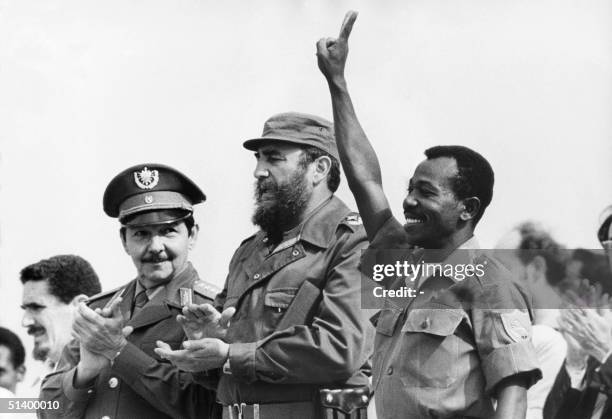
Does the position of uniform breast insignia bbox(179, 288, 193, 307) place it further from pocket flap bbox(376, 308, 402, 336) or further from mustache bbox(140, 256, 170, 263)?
pocket flap bbox(376, 308, 402, 336)

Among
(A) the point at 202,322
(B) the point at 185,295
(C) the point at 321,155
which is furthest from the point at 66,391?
(C) the point at 321,155

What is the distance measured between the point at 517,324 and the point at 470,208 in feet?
1.65

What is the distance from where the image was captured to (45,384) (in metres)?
4.86

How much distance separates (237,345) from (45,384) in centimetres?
108

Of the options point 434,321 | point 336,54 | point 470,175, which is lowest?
point 434,321

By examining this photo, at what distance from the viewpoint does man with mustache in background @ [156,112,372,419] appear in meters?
4.15

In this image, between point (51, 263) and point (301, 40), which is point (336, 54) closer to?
point (301, 40)

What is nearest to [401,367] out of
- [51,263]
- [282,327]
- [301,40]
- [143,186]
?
[282,327]

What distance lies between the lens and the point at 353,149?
168 inches

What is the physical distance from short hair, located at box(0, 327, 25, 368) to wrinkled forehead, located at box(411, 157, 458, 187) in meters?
A: 2.62

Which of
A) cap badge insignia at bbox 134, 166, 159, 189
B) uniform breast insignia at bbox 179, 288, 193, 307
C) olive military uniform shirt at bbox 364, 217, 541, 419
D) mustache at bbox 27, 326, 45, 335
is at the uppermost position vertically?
cap badge insignia at bbox 134, 166, 159, 189

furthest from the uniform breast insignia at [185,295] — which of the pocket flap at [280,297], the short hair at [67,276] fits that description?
the short hair at [67,276]

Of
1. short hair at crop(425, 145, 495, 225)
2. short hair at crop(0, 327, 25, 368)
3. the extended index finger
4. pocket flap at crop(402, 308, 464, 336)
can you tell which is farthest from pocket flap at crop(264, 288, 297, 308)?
short hair at crop(0, 327, 25, 368)

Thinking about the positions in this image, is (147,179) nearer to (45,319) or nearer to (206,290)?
(206,290)
